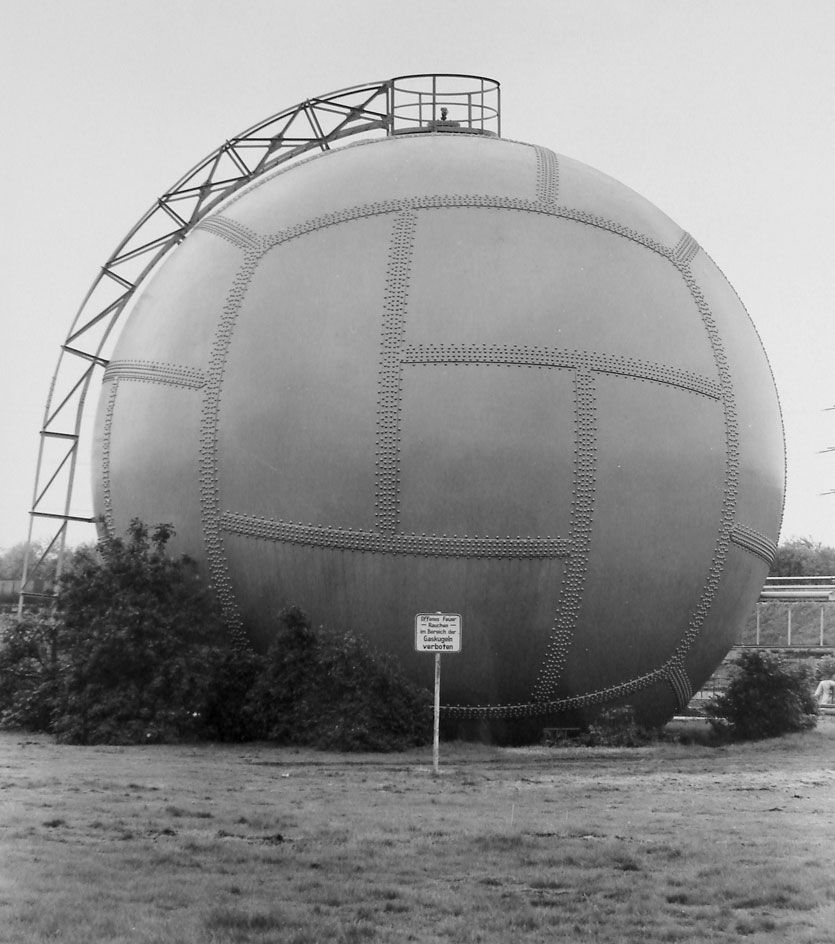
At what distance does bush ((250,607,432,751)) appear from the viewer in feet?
48.0

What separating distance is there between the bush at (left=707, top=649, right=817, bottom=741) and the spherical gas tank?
193cm

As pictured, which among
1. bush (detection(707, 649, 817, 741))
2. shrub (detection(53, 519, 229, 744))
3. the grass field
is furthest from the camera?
bush (detection(707, 649, 817, 741))

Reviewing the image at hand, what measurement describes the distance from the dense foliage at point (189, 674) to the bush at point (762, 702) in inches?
203

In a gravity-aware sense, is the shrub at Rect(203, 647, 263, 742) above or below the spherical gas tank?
below

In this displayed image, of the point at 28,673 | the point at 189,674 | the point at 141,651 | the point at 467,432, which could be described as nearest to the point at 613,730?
the point at 467,432

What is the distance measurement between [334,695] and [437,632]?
2.03m

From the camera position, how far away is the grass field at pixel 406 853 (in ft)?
18.5

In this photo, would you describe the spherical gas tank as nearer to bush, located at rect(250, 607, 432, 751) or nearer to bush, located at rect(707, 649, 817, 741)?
bush, located at rect(250, 607, 432, 751)

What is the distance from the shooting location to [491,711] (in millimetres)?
15578

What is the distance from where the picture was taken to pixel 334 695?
49.1 feet

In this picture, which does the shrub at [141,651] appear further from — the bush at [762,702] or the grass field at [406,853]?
the bush at [762,702]

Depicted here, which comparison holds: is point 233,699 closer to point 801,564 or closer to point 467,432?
point 467,432

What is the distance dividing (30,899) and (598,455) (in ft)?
33.0

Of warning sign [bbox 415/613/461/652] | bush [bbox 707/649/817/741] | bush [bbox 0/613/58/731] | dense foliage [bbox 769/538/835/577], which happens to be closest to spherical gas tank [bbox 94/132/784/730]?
warning sign [bbox 415/613/461/652]
